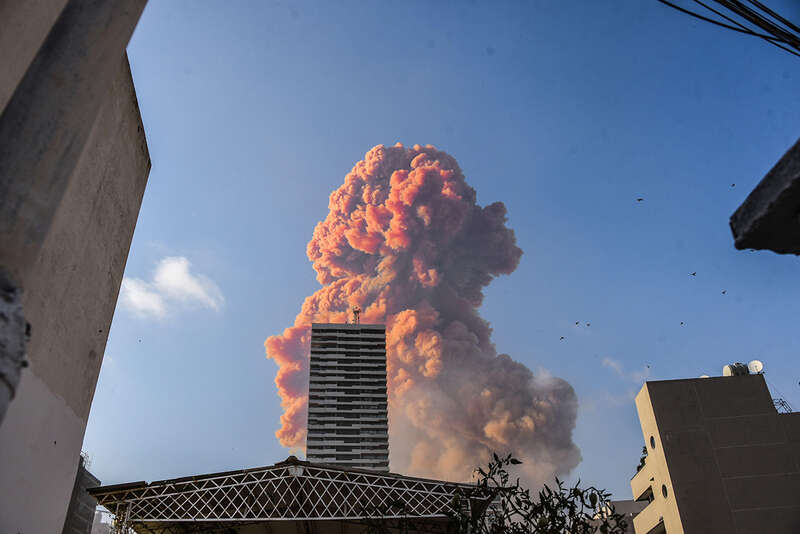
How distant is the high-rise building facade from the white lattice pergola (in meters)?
62.0

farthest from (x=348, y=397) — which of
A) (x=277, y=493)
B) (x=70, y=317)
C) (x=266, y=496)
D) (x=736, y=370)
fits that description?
(x=70, y=317)

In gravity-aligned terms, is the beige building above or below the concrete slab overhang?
above

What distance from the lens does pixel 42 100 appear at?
65.6 inches

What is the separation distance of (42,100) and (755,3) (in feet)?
15.3

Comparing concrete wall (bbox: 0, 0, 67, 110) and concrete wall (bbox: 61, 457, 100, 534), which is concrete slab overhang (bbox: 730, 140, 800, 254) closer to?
concrete wall (bbox: 0, 0, 67, 110)

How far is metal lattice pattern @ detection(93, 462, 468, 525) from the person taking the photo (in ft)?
42.7

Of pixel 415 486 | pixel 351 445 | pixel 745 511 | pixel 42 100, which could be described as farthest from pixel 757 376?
pixel 351 445

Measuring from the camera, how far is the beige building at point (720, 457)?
25812 mm

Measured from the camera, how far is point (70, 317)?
20.1 ft

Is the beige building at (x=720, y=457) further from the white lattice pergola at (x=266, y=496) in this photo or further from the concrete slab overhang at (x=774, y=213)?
the concrete slab overhang at (x=774, y=213)

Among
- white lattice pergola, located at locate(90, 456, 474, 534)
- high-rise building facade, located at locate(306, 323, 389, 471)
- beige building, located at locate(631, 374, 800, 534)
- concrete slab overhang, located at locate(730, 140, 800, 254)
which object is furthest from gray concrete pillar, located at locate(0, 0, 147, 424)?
high-rise building facade, located at locate(306, 323, 389, 471)

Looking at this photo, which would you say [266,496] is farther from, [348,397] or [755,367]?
[348,397]

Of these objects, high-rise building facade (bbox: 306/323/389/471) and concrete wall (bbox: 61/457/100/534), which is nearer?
concrete wall (bbox: 61/457/100/534)

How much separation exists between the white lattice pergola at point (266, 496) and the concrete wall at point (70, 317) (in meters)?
7.36
